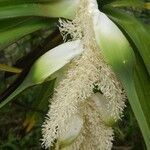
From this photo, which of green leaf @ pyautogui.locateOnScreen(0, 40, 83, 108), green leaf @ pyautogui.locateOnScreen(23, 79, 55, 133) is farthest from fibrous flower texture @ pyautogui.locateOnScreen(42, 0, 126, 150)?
green leaf @ pyautogui.locateOnScreen(23, 79, 55, 133)

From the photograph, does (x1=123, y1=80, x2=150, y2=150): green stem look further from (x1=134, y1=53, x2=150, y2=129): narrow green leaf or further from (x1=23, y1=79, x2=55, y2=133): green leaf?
(x1=23, y1=79, x2=55, y2=133): green leaf

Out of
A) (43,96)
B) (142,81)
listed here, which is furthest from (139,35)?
A: (43,96)

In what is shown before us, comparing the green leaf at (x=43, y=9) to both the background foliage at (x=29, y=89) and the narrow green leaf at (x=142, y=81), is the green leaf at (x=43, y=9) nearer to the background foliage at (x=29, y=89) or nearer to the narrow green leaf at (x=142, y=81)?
the background foliage at (x=29, y=89)

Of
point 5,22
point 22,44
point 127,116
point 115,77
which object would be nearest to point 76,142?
point 115,77

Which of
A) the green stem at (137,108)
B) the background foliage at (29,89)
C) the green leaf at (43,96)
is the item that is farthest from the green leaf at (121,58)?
the green leaf at (43,96)

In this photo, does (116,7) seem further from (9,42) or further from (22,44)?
(22,44)
